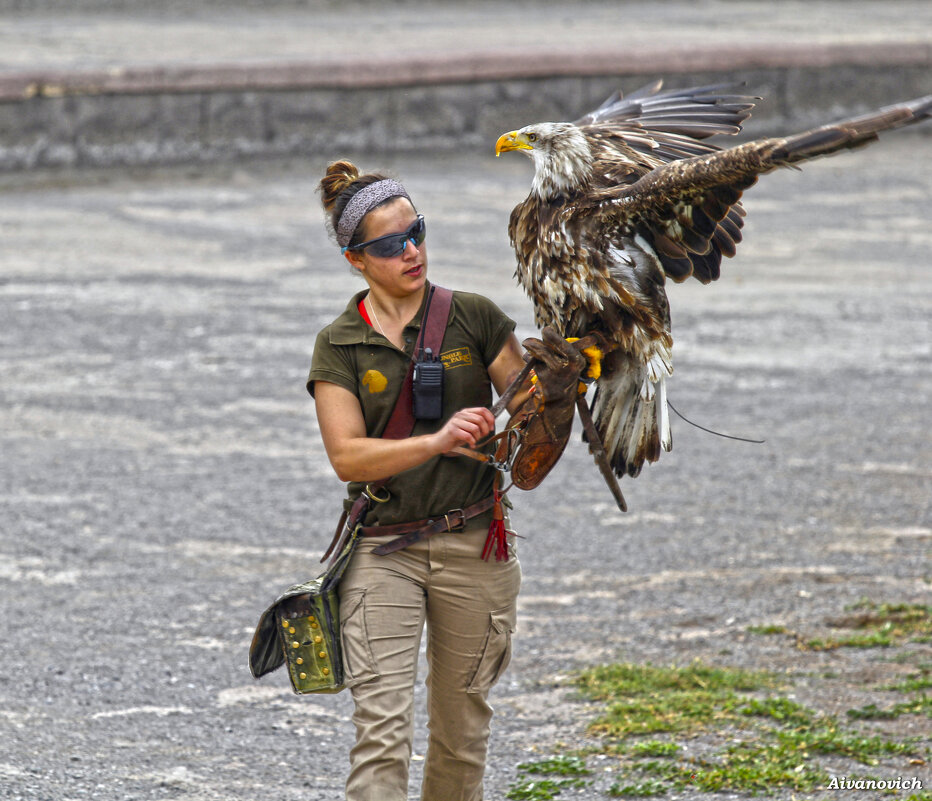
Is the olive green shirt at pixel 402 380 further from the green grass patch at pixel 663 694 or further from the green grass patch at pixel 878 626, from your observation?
the green grass patch at pixel 878 626

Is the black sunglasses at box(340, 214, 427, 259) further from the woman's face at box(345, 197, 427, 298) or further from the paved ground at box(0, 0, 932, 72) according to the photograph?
the paved ground at box(0, 0, 932, 72)

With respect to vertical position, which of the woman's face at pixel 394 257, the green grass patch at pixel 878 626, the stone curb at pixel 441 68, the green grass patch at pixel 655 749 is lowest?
Result: the green grass patch at pixel 655 749

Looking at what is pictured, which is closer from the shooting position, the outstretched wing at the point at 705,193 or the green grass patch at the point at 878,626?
the outstretched wing at the point at 705,193

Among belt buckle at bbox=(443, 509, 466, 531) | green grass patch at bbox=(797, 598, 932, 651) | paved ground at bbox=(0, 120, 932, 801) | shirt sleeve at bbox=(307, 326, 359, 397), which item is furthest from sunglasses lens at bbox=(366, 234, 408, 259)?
green grass patch at bbox=(797, 598, 932, 651)

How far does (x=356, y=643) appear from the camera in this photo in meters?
3.75

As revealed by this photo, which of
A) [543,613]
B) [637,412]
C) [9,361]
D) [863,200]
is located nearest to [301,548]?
[543,613]

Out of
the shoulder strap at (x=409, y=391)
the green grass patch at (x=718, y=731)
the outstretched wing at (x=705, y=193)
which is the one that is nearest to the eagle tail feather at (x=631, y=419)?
the outstretched wing at (x=705, y=193)

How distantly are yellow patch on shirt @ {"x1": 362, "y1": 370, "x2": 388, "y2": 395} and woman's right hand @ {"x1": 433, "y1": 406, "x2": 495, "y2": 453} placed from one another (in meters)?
0.32

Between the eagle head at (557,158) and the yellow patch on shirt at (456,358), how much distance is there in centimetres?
55

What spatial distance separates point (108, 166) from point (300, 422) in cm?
754

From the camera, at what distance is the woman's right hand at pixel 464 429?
3533mm

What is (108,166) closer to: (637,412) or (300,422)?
(300,422)

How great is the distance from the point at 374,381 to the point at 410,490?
1.05 feet

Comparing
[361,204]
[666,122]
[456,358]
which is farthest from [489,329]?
[666,122]
